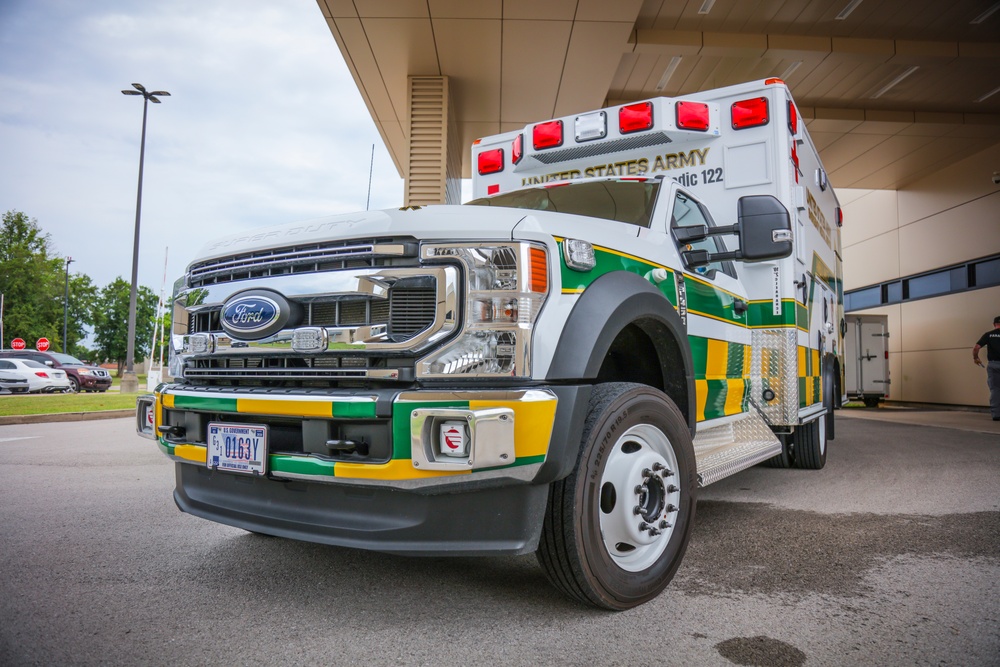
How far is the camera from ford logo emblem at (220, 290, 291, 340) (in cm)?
254

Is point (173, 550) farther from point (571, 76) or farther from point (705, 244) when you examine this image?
point (571, 76)

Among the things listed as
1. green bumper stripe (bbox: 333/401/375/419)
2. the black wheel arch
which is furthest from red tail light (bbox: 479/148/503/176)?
green bumper stripe (bbox: 333/401/375/419)

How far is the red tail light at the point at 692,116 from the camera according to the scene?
4.57 m

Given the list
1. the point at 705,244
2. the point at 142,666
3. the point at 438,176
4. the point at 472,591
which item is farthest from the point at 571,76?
the point at 142,666

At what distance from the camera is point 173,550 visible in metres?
3.38

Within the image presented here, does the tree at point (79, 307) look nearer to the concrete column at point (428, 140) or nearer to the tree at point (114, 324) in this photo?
the tree at point (114, 324)

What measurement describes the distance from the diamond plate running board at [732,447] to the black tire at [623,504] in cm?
33

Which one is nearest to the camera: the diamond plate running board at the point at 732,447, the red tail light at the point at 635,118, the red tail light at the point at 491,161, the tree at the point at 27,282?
the diamond plate running board at the point at 732,447

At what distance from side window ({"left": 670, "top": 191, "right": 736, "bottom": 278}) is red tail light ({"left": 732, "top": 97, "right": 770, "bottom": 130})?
88 centimetres

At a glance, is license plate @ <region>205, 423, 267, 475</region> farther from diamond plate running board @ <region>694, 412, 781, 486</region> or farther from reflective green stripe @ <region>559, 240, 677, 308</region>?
diamond plate running board @ <region>694, 412, 781, 486</region>

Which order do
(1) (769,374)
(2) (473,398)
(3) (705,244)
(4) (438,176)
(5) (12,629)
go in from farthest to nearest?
(4) (438,176) < (1) (769,374) < (3) (705,244) < (5) (12,629) < (2) (473,398)

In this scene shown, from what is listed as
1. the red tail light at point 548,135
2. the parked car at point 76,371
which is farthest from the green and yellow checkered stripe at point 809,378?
the parked car at point 76,371

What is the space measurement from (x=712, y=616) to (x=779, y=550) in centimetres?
112

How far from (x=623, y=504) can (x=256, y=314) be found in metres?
1.58
